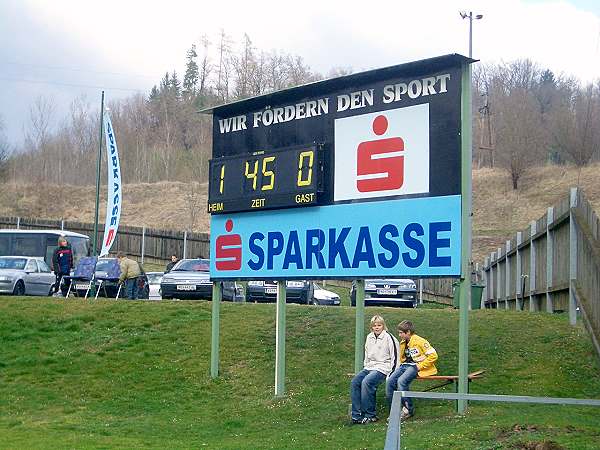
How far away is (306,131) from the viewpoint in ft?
52.1

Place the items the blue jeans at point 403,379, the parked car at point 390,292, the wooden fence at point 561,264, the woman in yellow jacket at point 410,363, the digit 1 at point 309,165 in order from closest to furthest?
the blue jeans at point 403,379
the woman in yellow jacket at point 410,363
the digit 1 at point 309,165
the wooden fence at point 561,264
the parked car at point 390,292

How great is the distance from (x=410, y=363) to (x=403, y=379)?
1.35 ft

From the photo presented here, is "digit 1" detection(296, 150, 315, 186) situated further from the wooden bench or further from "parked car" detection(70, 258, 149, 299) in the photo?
"parked car" detection(70, 258, 149, 299)

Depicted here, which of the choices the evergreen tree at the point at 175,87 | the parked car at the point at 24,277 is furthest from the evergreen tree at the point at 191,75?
the parked car at the point at 24,277

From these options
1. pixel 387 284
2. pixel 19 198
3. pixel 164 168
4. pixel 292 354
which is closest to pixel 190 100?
pixel 164 168

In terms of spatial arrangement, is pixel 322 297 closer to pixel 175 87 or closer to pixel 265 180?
pixel 265 180

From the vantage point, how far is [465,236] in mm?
13148

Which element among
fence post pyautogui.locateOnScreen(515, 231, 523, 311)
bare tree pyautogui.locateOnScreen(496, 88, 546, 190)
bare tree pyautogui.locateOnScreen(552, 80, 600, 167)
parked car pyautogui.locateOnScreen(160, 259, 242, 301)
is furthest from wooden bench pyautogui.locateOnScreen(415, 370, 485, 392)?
bare tree pyautogui.locateOnScreen(496, 88, 546, 190)

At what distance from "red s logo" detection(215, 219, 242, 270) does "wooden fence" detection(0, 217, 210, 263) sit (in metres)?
39.3

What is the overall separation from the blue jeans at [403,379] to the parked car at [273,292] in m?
18.5

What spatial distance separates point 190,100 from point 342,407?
89.6 metres

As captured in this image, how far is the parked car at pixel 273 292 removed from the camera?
3231 cm

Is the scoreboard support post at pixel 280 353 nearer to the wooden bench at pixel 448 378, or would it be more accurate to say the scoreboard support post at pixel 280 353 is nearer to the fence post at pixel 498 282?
the wooden bench at pixel 448 378

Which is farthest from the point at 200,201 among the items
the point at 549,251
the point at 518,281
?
the point at 549,251
